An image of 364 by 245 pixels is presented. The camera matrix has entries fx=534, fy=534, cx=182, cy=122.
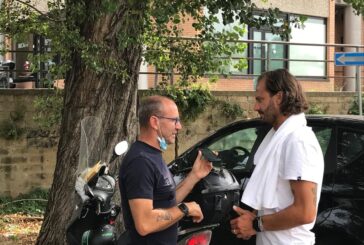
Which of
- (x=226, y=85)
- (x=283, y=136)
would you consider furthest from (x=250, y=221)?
(x=226, y=85)

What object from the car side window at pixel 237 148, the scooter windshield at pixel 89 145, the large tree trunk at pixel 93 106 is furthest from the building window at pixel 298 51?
the scooter windshield at pixel 89 145

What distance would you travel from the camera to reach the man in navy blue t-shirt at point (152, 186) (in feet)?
8.38

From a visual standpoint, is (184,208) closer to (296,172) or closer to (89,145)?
(296,172)

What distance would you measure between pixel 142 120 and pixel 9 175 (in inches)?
264

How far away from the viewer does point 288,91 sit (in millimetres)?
2697

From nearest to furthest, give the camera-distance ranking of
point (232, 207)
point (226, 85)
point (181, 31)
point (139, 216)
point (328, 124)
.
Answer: point (139, 216) < point (232, 207) < point (328, 124) < point (181, 31) < point (226, 85)

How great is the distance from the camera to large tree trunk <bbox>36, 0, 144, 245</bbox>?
529 centimetres

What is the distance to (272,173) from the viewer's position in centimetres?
262

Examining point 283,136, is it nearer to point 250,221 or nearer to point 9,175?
point 250,221

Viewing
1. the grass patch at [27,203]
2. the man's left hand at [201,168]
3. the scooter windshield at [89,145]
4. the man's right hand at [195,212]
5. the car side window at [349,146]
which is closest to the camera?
the man's right hand at [195,212]

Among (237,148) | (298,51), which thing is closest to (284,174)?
(237,148)

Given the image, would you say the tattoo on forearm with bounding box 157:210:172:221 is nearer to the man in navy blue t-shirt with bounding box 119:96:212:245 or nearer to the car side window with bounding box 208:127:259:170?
the man in navy blue t-shirt with bounding box 119:96:212:245

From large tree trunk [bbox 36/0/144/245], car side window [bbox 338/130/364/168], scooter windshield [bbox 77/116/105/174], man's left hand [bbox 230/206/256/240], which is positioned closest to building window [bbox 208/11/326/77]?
large tree trunk [bbox 36/0/144/245]

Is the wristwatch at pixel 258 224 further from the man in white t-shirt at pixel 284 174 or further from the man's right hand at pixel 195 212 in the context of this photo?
the man's right hand at pixel 195 212
